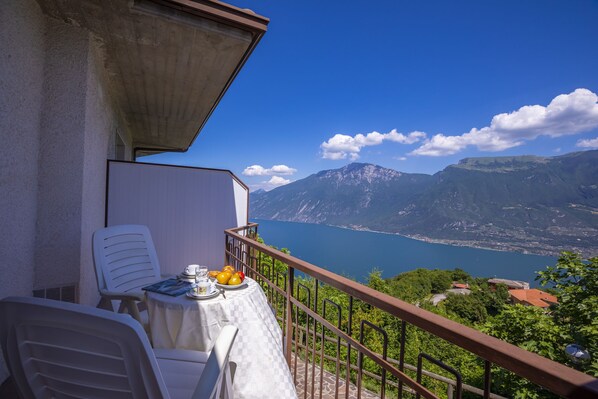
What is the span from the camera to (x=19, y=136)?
2223 mm

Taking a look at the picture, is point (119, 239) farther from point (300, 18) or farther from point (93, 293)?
point (300, 18)

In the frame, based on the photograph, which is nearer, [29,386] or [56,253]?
[29,386]

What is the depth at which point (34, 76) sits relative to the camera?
2416mm

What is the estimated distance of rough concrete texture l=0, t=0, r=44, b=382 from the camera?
2006 mm

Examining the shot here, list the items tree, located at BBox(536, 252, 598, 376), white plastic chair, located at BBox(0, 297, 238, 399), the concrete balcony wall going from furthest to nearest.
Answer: tree, located at BBox(536, 252, 598, 376), the concrete balcony wall, white plastic chair, located at BBox(0, 297, 238, 399)

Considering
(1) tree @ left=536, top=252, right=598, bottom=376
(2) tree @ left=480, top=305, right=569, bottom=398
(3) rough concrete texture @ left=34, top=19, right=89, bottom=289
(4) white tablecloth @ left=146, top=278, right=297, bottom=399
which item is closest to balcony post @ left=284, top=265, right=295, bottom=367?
(4) white tablecloth @ left=146, top=278, right=297, bottom=399

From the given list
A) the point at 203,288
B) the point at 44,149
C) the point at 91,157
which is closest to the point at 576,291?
the point at 203,288

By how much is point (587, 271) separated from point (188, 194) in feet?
29.8

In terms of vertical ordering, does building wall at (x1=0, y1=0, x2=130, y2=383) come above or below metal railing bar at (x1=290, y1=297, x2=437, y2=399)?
above

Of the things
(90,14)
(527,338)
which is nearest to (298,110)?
(527,338)

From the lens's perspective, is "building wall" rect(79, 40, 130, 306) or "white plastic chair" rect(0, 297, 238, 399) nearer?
"white plastic chair" rect(0, 297, 238, 399)

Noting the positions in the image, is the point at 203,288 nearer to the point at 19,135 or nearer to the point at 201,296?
the point at 201,296

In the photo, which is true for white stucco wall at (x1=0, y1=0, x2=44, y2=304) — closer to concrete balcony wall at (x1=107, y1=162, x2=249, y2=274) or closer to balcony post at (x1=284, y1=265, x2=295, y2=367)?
balcony post at (x1=284, y1=265, x2=295, y2=367)

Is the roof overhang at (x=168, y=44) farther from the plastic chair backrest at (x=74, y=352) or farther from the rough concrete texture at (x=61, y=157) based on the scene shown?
the plastic chair backrest at (x=74, y=352)
